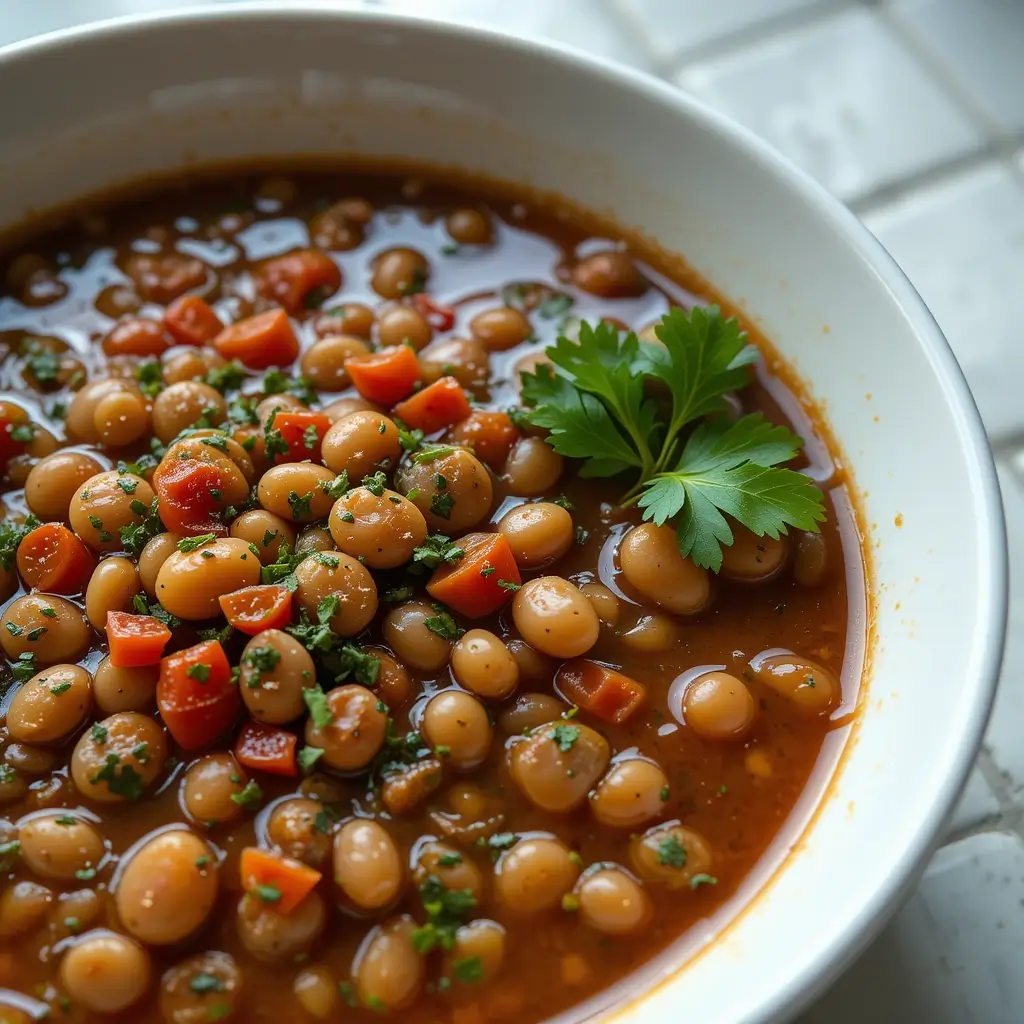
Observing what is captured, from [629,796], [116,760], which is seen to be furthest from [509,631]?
[116,760]

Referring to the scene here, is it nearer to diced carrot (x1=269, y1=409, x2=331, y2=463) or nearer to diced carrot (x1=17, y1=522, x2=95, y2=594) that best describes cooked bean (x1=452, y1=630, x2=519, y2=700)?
diced carrot (x1=269, y1=409, x2=331, y2=463)

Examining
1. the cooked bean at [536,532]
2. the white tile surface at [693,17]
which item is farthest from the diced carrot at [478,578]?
the white tile surface at [693,17]

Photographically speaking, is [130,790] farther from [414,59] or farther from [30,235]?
[414,59]

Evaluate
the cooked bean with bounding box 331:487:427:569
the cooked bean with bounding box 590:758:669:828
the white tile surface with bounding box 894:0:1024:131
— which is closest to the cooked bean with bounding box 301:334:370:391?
the cooked bean with bounding box 331:487:427:569

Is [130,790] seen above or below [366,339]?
below

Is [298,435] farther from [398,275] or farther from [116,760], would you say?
[116,760]

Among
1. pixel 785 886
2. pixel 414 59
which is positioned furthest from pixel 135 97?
pixel 785 886
